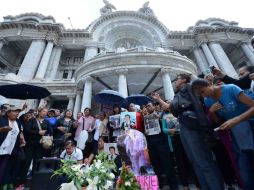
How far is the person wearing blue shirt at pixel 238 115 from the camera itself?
106 inches

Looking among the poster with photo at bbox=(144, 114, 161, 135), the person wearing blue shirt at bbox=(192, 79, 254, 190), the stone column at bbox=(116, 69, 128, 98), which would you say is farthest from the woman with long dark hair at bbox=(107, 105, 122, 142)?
the stone column at bbox=(116, 69, 128, 98)

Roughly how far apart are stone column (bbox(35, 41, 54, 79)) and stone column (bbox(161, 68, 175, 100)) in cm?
1384

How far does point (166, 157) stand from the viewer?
5.07 metres

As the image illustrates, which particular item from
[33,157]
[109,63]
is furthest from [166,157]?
[109,63]

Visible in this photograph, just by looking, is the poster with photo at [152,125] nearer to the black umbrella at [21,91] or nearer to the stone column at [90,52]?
the black umbrella at [21,91]

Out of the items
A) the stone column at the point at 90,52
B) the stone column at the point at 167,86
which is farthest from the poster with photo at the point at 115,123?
the stone column at the point at 90,52

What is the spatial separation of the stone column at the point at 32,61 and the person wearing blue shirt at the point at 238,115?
20.5 m

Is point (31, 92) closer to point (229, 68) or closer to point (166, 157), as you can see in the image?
point (166, 157)

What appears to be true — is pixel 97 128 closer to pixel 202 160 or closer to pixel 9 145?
pixel 9 145

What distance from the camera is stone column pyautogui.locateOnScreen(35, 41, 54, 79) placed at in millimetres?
20280

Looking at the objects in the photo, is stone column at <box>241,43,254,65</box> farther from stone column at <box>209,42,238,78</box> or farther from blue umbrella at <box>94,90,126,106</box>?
blue umbrella at <box>94,90,126,106</box>

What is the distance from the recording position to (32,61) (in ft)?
71.2

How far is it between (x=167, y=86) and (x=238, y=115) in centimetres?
994

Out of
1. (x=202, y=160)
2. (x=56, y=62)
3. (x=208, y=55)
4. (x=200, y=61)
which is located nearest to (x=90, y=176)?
(x=202, y=160)
